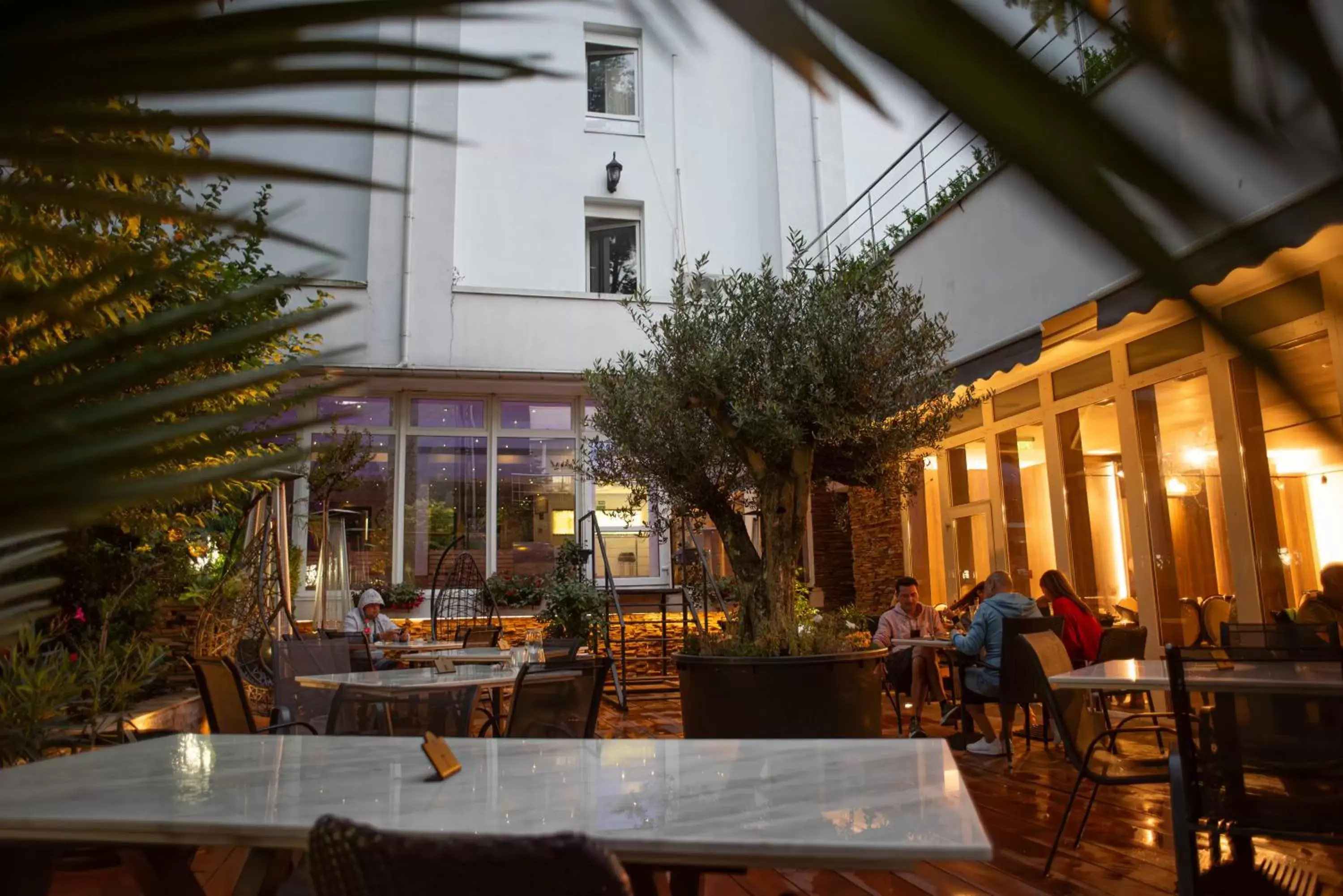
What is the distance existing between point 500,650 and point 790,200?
9.06 meters

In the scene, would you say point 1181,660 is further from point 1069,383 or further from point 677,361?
point 1069,383

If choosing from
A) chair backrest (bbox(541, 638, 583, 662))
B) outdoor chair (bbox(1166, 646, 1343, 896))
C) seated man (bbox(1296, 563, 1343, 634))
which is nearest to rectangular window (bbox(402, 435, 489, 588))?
chair backrest (bbox(541, 638, 583, 662))

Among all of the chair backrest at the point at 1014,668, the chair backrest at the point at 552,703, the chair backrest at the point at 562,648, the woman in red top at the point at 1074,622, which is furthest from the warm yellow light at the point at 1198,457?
the chair backrest at the point at 552,703

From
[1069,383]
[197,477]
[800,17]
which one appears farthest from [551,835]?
[1069,383]

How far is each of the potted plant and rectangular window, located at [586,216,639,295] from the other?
709 centimetres

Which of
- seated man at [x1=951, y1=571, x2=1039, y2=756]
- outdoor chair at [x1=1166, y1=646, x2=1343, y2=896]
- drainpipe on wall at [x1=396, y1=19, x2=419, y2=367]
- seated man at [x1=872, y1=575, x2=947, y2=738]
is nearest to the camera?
outdoor chair at [x1=1166, y1=646, x2=1343, y2=896]

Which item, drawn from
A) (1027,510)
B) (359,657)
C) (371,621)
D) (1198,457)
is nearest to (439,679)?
(359,657)

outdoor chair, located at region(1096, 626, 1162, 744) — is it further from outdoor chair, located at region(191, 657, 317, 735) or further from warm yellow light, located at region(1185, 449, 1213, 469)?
outdoor chair, located at region(191, 657, 317, 735)

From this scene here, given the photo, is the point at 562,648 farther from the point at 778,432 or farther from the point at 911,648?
the point at 911,648

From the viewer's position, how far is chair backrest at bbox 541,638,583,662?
542 cm

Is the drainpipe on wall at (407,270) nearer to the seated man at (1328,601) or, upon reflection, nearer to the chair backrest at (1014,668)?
the chair backrest at (1014,668)

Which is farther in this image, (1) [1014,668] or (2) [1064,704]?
(1) [1014,668]

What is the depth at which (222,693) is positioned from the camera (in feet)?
12.8

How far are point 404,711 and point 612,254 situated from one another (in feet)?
37.6
